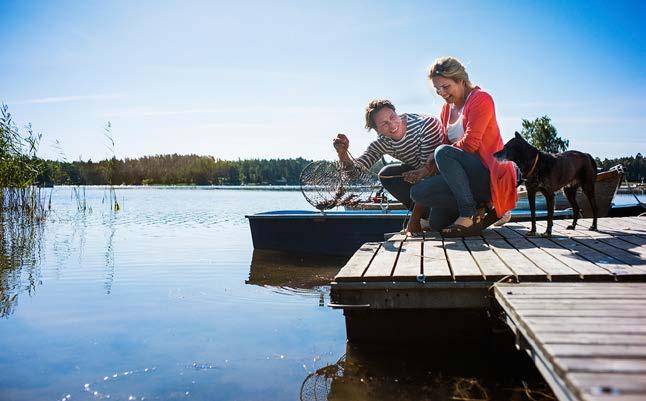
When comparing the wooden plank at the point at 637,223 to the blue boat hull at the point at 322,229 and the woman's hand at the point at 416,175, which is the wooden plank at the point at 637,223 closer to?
the woman's hand at the point at 416,175

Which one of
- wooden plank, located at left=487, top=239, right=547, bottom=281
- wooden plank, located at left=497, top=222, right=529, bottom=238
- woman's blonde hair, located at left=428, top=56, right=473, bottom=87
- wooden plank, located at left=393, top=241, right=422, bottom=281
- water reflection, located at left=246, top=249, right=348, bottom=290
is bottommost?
water reflection, located at left=246, top=249, right=348, bottom=290

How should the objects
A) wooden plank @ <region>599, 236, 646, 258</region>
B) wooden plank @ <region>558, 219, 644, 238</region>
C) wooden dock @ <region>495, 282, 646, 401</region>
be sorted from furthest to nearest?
1. wooden plank @ <region>558, 219, 644, 238</region>
2. wooden plank @ <region>599, 236, 646, 258</region>
3. wooden dock @ <region>495, 282, 646, 401</region>

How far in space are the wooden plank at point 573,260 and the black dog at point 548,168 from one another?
0.48 metres

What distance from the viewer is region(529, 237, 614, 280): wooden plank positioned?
2.71m

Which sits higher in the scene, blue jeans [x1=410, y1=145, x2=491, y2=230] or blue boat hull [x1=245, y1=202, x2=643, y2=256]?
blue jeans [x1=410, y1=145, x2=491, y2=230]

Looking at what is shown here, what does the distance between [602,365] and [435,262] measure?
1744 mm

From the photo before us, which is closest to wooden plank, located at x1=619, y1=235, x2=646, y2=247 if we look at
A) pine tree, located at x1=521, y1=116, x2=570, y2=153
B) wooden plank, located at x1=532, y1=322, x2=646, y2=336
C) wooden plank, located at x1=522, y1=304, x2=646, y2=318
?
wooden plank, located at x1=522, y1=304, x2=646, y2=318

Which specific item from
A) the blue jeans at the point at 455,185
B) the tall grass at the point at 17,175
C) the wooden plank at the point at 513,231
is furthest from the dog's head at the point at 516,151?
the tall grass at the point at 17,175

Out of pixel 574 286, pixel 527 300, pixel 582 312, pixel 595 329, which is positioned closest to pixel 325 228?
pixel 574 286

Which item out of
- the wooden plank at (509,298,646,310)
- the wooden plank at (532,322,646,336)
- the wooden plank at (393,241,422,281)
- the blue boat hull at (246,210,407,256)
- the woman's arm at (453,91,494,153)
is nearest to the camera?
the wooden plank at (532,322,646,336)

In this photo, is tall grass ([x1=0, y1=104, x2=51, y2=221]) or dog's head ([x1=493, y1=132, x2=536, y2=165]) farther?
tall grass ([x1=0, y1=104, x2=51, y2=221])

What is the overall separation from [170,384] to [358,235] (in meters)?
5.49

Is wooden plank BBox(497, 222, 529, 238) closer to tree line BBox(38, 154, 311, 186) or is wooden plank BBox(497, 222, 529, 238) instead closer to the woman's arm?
the woman's arm

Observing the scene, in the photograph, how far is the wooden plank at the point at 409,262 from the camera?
111 inches
